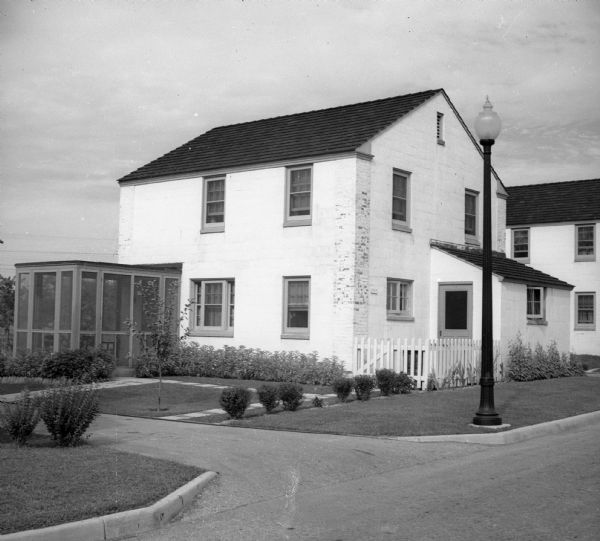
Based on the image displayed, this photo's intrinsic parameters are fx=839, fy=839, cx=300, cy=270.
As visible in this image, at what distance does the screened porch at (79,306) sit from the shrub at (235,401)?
330 inches

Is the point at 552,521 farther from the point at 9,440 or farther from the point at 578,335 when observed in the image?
the point at 578,335

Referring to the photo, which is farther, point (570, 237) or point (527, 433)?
point (570, 237)

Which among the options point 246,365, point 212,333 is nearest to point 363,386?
point 246,365

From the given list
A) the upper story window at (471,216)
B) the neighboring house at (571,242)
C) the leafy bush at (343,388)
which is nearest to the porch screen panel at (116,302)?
the leafy bush at (343,388)

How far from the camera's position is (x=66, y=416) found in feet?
37.3

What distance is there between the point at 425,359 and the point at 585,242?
20.7m

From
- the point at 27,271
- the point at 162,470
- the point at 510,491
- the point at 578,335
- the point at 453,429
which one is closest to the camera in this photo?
the point at 510,491

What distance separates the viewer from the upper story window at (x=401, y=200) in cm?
2508

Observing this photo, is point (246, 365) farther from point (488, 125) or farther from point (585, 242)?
point (585, 242)

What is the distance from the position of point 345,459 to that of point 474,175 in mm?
18978

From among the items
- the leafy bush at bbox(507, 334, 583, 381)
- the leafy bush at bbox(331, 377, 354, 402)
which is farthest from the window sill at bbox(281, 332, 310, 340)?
the leafy bush at bbox(507, 334, 583, 381)

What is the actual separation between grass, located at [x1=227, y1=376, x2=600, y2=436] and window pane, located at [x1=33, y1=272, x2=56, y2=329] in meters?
10.7

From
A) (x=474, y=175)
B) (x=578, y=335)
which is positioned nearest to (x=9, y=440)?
(x=474, y=175)

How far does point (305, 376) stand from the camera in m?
23.2
